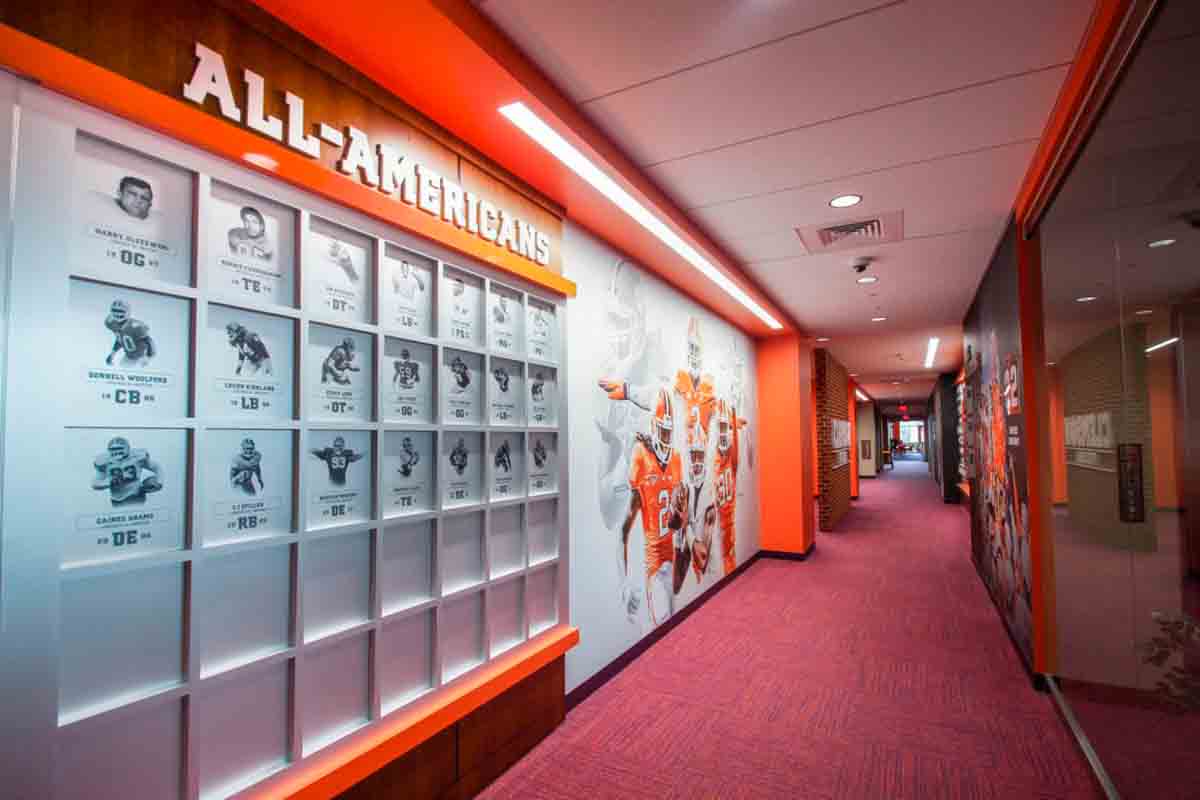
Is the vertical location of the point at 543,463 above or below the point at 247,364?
below

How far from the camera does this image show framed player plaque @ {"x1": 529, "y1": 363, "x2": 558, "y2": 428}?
9.52 ft

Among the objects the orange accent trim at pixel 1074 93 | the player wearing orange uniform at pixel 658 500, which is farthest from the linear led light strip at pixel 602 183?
the orange accent trim at pixel 1074 93

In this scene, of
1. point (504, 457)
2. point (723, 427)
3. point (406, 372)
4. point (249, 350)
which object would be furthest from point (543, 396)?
point (723, 427)

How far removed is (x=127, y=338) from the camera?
144 cm

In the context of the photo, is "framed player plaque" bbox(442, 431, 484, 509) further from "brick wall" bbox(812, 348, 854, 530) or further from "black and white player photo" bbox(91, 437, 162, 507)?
"brick wall" bbox(812, 348, 854, 530)

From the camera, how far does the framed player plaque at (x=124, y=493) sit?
1.34 metres

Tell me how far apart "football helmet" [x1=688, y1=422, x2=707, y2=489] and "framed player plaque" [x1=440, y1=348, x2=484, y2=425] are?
9.24 feet

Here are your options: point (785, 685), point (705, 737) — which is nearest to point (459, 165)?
point (705, 737)

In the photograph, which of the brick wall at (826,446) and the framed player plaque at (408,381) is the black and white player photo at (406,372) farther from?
the brick wall at (826,446)

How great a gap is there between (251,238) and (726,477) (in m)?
5.04

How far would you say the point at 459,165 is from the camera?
2506 millimetres

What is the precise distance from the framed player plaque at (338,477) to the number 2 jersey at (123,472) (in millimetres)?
427

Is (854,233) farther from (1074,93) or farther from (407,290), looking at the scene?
(407,290)

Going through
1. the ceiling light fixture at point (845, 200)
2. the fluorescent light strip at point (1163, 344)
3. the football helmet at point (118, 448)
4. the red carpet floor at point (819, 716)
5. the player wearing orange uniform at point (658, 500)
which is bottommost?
the red carpet floor at point (819, 716)
